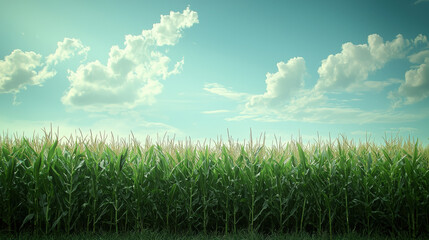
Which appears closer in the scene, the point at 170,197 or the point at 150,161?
the point at 170,197

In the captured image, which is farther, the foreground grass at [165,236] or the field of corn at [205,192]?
the field of corn at [205,192]

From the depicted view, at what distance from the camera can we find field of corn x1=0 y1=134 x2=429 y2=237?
6.39 metres

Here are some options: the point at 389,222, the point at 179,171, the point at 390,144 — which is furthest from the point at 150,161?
the point at 390,144

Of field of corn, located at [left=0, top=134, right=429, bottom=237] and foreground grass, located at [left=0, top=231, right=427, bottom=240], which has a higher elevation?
field of corn, located at [left=0, top=134, right=429, bottom=237]

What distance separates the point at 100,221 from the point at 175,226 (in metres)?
1.69

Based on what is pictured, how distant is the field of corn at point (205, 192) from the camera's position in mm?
6387

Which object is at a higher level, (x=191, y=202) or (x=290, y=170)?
(x=290, y=170)

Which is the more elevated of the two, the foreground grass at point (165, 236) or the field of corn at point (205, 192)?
the field of corn at point (205, 192)

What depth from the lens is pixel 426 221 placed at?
7023 millimetres

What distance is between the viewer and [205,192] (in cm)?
650

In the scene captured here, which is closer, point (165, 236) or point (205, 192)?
point (165, 236)

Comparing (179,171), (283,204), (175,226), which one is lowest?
(175,226)

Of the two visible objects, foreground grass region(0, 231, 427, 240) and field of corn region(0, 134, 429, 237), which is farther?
field of corn region(0, 134, 429, 237)

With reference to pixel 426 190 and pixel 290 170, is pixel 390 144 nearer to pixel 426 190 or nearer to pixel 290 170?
pixel 426 190
